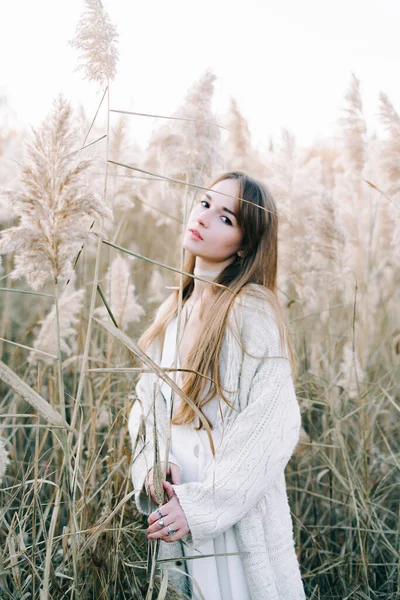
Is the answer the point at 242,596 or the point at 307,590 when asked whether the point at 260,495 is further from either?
the point at 307,590

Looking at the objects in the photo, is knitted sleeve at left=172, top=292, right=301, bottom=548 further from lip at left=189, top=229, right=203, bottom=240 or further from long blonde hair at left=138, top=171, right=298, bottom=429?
lip at left=189, top=229, right=203, bottom=240

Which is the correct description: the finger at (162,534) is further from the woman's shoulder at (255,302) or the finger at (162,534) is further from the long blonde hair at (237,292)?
the woman's shoulder at (255,302)

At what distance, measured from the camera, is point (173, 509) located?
152 cm

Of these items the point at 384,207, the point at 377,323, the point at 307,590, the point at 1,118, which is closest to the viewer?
the point at 307,590

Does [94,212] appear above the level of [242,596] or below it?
above

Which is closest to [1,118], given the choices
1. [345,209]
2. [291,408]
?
[345,209]

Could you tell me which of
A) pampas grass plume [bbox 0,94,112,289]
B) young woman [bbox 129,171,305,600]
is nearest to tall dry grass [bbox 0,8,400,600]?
pampas grass plume [bbox 0,94,112,289]

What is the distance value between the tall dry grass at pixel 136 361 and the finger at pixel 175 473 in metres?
0.14

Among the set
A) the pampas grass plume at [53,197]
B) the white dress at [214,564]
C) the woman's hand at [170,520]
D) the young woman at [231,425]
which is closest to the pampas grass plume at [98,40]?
the pampas grass plume at [53,197]

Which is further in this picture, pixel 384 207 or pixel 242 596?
pixel 384 207

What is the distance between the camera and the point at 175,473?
1.68 metres

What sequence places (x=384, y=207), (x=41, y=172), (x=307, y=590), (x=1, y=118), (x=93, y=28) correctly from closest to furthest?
(x=41, y=172) → (x=93, y=28) → (x=307, y=590) → (x=384, y=207) → (x=1, y=118)

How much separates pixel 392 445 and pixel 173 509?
1.38 m

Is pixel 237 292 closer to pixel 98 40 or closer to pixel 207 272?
pixel 207 272
